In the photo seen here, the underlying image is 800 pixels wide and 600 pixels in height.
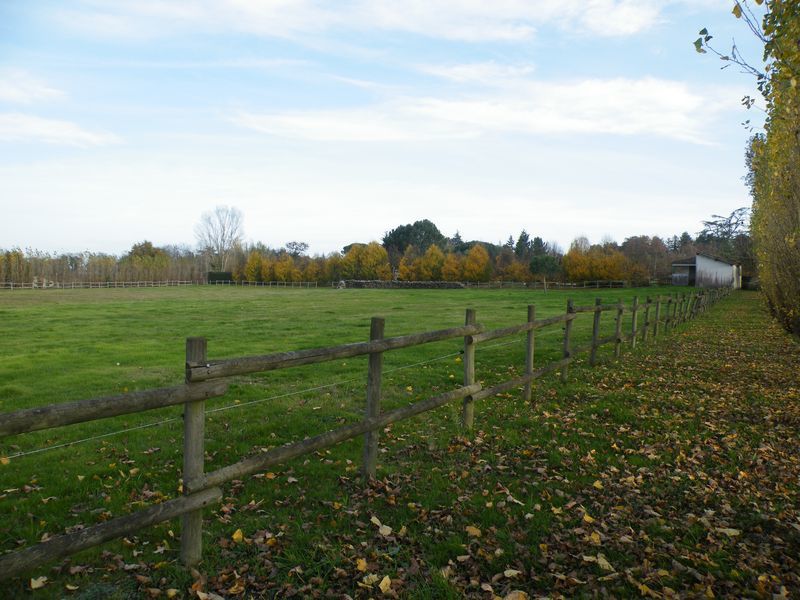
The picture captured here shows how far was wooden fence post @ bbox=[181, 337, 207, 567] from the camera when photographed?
403 centimetres

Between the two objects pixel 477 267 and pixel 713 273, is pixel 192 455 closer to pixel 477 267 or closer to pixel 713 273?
pixel 477 267

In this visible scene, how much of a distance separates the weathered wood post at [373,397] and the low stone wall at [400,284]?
8120 cm

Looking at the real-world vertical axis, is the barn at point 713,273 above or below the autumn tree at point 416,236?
below

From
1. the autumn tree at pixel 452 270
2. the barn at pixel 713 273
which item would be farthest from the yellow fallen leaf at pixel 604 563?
the autumn tree at pixel 452 270

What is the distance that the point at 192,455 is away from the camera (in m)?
4.09

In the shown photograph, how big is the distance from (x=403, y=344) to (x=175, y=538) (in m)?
2.90

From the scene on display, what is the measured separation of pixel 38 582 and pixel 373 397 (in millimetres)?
3200

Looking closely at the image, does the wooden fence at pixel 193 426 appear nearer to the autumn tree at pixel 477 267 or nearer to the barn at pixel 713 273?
the barn at pixel 713 273

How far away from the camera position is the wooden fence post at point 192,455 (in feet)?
13.2

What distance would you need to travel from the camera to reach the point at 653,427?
7949 mm

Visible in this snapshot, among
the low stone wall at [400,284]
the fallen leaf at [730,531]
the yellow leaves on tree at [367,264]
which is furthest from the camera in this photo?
the yellow leaves on tree at [367,264]

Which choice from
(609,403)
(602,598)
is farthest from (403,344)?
(609,403)

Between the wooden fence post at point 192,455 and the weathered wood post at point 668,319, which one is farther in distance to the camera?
the weathered wood post at point 668,319

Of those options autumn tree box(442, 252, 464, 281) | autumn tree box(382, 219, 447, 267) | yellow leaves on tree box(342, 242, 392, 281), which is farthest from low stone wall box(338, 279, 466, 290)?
autumn tree box(382, 219, 447, 267)
